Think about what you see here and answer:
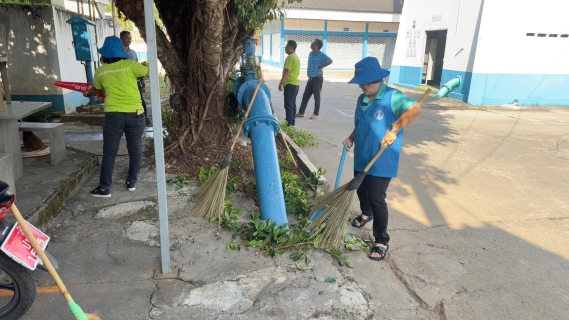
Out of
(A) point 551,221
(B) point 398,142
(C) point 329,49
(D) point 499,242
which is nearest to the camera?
(B) point 398,142

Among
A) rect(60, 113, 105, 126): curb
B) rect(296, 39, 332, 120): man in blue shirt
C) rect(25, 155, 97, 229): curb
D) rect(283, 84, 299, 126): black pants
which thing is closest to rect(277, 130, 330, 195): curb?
rect(283, 84, 299, 126): black pants

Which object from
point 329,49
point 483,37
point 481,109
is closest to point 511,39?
point 483,37

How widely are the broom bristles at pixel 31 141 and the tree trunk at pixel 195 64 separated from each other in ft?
5.20

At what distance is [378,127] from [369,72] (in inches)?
17.2

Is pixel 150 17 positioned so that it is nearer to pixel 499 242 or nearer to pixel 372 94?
pixel 372 94

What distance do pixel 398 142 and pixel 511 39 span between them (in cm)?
1109

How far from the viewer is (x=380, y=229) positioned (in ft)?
11.4

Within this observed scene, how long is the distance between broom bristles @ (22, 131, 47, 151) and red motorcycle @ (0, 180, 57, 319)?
300 centimetres

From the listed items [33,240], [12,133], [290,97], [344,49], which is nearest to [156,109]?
[33,240]

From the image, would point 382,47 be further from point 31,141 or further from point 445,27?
point 31,141

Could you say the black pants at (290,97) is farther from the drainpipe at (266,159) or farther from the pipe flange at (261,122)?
the pipe flange at (261,122)

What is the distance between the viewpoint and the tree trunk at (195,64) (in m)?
4.80

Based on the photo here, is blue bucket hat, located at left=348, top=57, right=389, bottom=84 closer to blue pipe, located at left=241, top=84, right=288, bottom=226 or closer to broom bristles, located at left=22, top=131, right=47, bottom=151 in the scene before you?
blue pipe, located at left=241, top=84, right=288, bottom=226

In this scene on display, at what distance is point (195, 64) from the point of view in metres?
5.05
